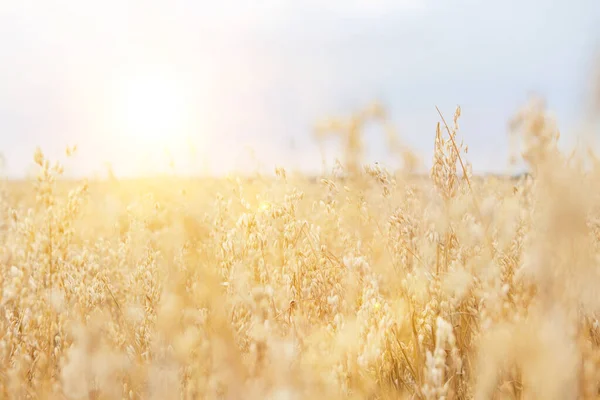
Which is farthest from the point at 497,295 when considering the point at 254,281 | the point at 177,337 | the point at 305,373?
the point at 177,337

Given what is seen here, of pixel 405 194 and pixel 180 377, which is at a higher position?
pixel 405 194

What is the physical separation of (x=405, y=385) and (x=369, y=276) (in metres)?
0.45

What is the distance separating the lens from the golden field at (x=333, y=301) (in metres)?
1.39

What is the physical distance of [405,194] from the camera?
7.50 ft

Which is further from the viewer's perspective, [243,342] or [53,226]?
[243,342]

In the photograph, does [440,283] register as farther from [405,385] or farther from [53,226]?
[53,226]

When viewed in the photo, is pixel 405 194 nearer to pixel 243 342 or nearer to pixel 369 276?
pixel 369 276

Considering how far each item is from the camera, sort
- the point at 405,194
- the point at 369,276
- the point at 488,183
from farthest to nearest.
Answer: the point at 488,183 < the point at 405,194 < the point at 369,276

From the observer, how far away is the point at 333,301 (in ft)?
6.61

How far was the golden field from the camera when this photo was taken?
1.39 metres

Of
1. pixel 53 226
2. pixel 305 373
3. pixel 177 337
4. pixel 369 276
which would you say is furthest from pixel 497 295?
pixel 53 226

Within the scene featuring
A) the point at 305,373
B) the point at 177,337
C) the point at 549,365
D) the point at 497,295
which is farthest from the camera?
the point at 177,337

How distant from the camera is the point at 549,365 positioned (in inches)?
43.5

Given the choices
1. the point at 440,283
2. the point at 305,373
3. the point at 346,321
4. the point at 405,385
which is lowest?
Answer: the point at 405,385
